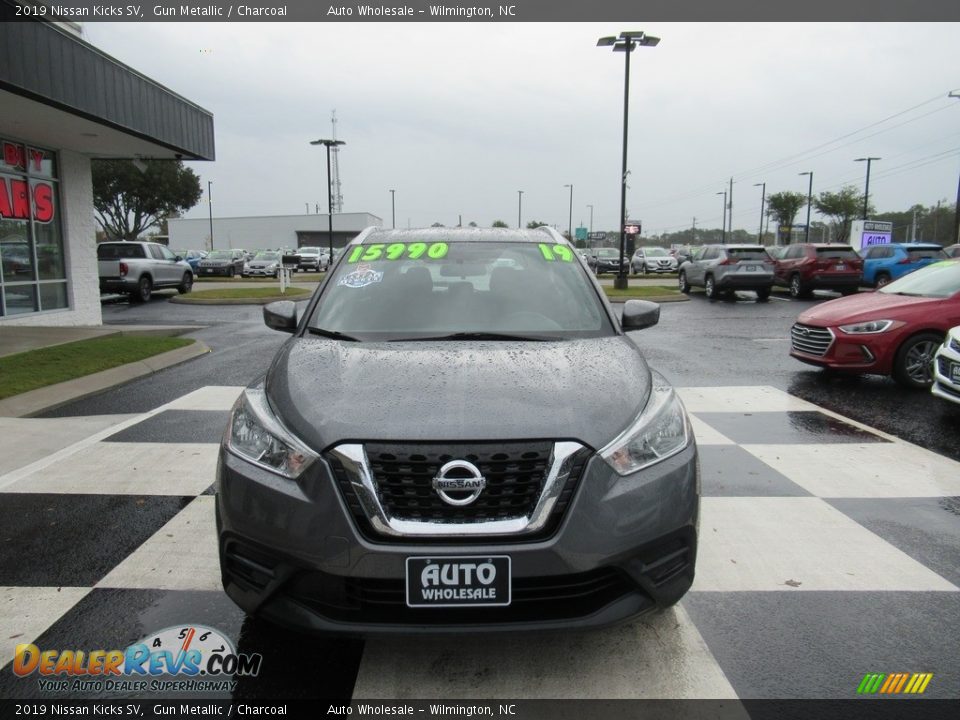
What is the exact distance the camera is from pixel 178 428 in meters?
6.12

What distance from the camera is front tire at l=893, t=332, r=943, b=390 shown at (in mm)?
7746

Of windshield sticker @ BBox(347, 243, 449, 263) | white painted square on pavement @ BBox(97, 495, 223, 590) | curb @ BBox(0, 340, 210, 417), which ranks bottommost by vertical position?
white painted square on pavement @ BBox(97, 495, 223, 590)

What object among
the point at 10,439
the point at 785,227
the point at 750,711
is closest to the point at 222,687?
the point at 750,711

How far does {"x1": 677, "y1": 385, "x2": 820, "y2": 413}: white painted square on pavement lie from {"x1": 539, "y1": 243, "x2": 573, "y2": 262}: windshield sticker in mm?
3298

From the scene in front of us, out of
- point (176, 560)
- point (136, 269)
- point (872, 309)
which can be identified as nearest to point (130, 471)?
point (176, 560)

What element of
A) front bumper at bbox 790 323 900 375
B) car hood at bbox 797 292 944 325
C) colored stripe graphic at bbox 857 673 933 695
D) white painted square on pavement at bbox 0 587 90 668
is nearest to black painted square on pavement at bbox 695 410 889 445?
front bumper at bbox 790 323 900 375

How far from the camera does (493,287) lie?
3.83m

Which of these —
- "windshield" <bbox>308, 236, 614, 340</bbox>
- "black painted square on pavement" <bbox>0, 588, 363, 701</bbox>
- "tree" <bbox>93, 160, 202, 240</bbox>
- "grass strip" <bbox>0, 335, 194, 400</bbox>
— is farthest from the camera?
"tree" <bbox>93, 160, 202, 240</bbox>

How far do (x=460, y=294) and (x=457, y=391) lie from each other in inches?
49.7

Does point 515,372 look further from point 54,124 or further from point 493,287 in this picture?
point 54,124

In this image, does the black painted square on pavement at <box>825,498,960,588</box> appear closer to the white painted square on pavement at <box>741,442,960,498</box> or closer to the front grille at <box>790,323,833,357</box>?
the white painted square on pavement at <box>741,442,960,498</box>

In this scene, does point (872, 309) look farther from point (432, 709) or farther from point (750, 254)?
point (750, 254)

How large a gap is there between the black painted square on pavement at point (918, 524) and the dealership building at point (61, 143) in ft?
33.8

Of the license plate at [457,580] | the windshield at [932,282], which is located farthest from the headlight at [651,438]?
the windshield at [932,282]
